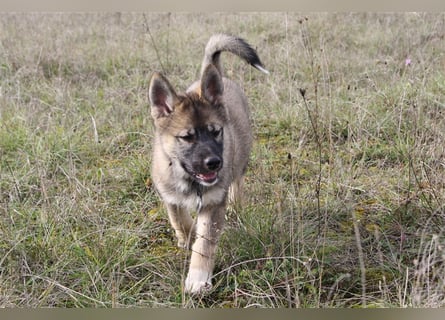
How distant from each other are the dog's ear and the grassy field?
69 cm

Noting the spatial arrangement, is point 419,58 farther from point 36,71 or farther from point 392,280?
point 36,71

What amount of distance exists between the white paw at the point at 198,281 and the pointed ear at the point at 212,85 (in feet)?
3.37

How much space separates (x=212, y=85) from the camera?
10.4ft

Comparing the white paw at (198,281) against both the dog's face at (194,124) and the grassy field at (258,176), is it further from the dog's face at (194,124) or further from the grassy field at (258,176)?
the dog's face at (194,124)

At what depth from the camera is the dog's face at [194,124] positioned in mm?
2957

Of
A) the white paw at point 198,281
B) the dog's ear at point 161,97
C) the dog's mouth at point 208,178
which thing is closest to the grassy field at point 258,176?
the white paw at point 198,281

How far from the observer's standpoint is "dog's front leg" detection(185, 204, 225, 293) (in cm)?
266

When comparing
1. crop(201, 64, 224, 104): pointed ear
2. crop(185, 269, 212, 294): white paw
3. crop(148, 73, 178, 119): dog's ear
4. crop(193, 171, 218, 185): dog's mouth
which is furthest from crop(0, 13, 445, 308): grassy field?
crop(148, 73, 178, 119): dog's ear

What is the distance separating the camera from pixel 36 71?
541 cm

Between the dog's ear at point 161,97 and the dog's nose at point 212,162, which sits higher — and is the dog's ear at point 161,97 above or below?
above

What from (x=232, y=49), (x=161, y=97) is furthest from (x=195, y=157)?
(x=232, y=49)

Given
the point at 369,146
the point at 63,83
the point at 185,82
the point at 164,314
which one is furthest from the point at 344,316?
the point at 63,83

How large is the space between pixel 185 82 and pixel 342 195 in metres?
2.42

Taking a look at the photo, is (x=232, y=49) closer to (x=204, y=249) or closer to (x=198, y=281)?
(x=204, y=249)
